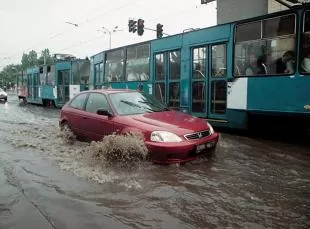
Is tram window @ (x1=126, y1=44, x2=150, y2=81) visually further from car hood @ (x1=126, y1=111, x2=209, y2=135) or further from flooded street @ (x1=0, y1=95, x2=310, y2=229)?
car hood @ (x1=126, y1=111, x2=209, y2=135)

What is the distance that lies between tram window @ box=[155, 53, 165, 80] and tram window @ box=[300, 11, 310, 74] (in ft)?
18.0

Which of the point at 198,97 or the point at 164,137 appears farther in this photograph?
the point at 198,97

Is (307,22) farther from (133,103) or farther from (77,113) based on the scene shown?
(77,113)

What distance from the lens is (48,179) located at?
6.78 meters

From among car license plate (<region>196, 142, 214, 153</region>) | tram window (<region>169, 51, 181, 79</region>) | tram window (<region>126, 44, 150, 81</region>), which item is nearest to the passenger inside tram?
car license plate (<region>196, 142, 214, 153</region>)

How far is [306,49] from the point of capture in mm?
9141

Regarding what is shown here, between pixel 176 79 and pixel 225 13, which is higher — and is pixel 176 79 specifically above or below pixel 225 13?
below

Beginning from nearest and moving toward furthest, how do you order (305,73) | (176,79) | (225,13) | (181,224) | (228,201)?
(181,224), (228,201), (305,73), (176,79), (225,13)

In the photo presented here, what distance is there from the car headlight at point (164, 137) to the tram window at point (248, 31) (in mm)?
4432

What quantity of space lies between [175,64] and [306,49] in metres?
4.89

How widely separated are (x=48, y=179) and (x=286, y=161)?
14.4ft

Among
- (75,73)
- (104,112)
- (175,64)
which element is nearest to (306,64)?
(104,112)

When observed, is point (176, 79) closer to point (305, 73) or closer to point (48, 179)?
point (305, 73)

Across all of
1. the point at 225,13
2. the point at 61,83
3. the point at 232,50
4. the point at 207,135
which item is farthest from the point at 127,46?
the point at 225,13
